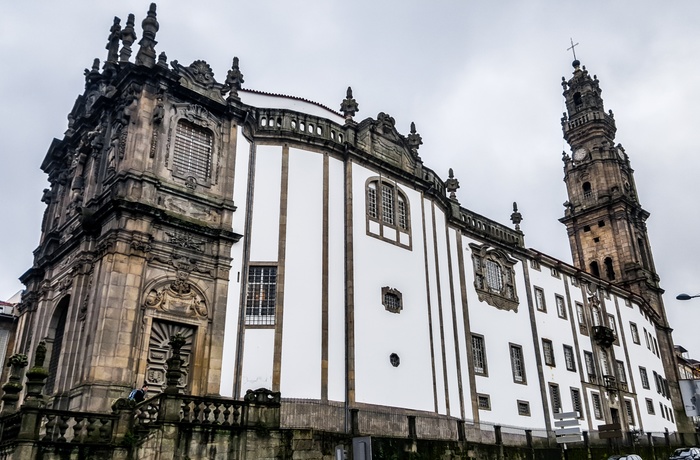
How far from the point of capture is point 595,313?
38281 mm

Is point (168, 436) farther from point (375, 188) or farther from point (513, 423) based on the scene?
point (513, 423)

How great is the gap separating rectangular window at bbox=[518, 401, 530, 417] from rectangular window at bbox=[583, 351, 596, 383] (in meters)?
7.57

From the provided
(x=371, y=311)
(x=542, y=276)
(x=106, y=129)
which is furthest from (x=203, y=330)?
(x=542, y=276)

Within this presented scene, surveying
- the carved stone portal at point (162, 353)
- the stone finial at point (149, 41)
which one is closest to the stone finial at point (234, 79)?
the stone finial at point (149, 41)

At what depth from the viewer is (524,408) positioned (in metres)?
29.2

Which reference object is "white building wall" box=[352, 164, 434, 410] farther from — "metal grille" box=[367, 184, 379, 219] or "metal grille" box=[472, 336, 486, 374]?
"metal grille" box=[472, 336, 486, 374]

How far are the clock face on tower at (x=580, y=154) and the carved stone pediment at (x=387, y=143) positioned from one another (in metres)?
31.9

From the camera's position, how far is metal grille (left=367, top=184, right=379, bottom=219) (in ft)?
80.9

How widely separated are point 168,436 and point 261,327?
641 centimetres

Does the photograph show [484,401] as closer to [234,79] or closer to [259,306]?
[259,306]

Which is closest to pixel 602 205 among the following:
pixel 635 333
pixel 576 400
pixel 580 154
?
pixel 580 154

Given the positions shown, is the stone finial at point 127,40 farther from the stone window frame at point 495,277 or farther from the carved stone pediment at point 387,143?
the stone window frame at point 495,277

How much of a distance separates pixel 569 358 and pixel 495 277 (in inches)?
278

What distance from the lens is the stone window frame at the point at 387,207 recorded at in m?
24.7
